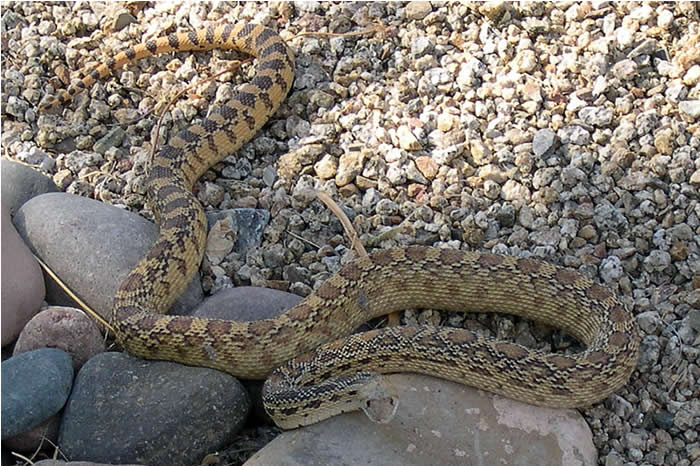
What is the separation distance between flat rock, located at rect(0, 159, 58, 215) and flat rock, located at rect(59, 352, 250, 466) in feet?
6.11

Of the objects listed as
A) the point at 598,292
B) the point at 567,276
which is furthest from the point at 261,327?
the point at 598,292

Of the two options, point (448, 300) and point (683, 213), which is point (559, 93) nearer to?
point (683, 213)

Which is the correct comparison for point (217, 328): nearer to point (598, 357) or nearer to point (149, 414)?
point (149, 414)

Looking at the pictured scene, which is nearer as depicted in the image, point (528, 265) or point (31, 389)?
point (31, 389)

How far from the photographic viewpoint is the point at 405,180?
6.58 metres

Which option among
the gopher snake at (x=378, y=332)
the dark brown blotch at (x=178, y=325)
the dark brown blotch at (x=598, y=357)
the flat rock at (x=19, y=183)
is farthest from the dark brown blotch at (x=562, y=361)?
the flat rock at (x=19, y=183)

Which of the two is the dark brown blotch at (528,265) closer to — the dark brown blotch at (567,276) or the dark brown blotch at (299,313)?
the dark brown blotch at (567,276)

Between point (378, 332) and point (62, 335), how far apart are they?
2.19m

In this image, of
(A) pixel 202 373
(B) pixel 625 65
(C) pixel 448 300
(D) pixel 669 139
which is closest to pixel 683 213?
(D) pixel 669 139

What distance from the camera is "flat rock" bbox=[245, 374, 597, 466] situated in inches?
194

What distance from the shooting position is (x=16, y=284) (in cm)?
583

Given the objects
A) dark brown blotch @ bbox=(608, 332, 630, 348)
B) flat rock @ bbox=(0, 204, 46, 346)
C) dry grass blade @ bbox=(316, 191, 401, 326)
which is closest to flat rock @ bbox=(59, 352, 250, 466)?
flat rock @ bbox=(0, 204, 46, 346)

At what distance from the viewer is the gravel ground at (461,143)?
5.86 m

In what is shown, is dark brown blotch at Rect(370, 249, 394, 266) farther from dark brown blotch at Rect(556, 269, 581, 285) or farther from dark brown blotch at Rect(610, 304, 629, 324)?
dark brown blotch at Rect(610, 304, 629, 324)
